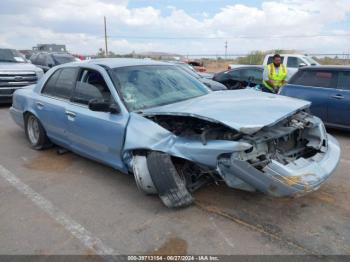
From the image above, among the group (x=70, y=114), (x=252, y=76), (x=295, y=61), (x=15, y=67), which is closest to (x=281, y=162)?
(x=70, y=114)

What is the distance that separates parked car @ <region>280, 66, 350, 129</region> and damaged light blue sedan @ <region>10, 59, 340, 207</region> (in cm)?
295

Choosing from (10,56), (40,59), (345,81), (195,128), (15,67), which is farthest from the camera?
(40,59)

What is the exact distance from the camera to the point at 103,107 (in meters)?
3.98

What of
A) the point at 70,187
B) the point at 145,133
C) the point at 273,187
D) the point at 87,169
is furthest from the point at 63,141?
the point at 273,187

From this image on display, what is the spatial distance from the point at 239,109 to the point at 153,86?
1.30 m

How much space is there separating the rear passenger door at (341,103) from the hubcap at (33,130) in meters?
5.56

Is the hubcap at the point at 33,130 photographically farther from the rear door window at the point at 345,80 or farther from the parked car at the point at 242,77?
the parked car at the point at 242,77

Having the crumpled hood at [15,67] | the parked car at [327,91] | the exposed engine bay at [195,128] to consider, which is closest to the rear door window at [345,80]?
the parked car at [327,91]

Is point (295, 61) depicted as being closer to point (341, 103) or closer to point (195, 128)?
point (341, 103)

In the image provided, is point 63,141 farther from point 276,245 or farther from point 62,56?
point 62,56

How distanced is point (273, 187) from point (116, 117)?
75.1 inches

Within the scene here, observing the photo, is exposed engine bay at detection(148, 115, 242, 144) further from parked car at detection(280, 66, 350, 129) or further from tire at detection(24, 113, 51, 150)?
parked car at detection(280, 66, 350, 129)

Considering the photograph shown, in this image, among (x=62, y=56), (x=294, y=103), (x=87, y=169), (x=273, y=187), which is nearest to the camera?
(x=273, y=187)

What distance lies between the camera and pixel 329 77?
7.11 meters
